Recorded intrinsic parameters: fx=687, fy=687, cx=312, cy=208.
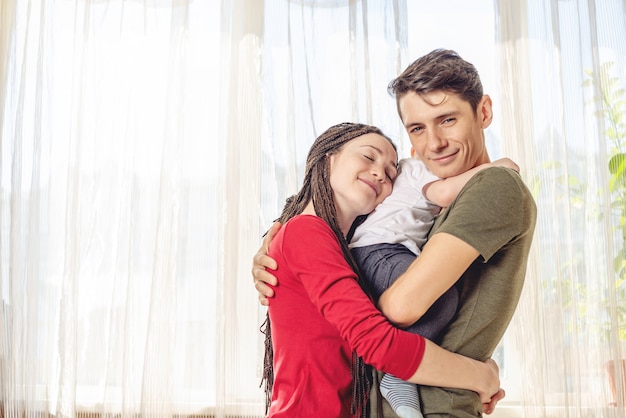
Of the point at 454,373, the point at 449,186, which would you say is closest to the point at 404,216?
the point at 449,186

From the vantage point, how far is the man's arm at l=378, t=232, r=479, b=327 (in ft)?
3.78

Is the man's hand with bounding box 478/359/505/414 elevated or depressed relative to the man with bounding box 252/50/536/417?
depressed

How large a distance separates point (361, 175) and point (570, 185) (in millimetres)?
1458

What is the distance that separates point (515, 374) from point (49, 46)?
7.57 feet

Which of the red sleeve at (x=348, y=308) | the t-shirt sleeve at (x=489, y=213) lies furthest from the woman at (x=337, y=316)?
the t-shirt sleeve at (x=489, y=213)

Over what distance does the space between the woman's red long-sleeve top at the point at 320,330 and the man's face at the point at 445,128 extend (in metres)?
0.29

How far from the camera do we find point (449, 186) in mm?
1372

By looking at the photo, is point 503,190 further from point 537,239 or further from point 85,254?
point 85,254

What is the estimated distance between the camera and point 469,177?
1.36m

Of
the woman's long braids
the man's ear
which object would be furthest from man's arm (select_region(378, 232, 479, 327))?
the man's ear

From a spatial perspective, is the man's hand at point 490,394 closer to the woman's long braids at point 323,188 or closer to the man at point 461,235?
the man at point 461,235

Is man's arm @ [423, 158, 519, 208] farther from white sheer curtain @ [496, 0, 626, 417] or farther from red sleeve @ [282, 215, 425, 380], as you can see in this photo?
white sheer curtain @ [496, 0, 626, 417]

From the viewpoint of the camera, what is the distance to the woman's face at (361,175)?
4.55ft

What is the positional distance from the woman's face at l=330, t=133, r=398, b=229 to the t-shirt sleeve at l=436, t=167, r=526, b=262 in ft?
0.73
